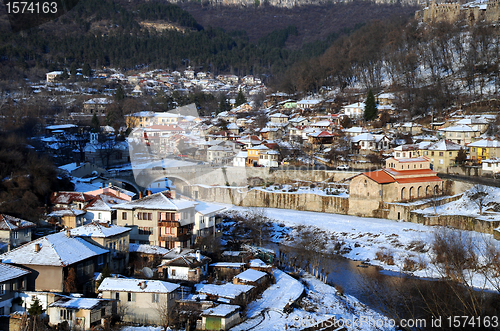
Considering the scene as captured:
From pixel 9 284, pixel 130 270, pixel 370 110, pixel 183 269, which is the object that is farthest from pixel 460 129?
pixel 9 284

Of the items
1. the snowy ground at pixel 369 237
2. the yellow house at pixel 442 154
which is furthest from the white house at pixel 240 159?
the yellow house at pixel 442 154

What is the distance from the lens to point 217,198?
2980 cm

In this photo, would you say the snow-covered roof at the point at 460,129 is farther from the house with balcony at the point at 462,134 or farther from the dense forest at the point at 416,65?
the dense forest at the point at 416,65

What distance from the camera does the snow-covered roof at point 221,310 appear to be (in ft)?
39.1

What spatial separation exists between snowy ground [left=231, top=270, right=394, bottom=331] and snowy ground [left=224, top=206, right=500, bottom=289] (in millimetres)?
3663

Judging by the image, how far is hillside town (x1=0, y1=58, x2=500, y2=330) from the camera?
12.7m

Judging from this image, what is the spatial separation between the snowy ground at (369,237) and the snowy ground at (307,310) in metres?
3.66

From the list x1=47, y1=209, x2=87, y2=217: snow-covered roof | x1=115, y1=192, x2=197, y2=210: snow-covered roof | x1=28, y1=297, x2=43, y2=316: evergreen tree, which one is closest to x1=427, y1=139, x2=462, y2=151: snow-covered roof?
x1=115, y1=192, x2=197, y2=210: snow-covered roof

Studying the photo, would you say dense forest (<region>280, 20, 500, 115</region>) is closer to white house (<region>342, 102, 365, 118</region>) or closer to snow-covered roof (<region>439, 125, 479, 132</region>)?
white house (<region>342, 102, 365, 118</region>)

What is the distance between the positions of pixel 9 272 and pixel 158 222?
20.2 ft

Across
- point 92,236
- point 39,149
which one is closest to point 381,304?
point 92,236

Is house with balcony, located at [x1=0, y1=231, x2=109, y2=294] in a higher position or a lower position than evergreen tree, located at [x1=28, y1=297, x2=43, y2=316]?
higher

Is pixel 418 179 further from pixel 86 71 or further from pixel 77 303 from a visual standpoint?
pixel 86 71

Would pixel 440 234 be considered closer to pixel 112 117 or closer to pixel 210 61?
pixel 112 117
